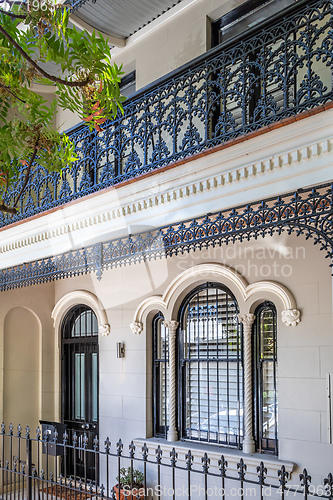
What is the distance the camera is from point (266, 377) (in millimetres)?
6812

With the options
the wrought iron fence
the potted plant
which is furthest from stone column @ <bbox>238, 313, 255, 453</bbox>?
the potted plant

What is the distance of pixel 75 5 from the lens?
6.88m

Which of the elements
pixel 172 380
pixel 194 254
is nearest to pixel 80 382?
pixel 172 380

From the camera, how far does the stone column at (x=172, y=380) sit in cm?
762

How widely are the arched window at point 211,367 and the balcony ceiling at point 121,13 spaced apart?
4436mm

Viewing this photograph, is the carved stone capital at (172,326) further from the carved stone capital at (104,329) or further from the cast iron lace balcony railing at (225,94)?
the cast iron lace balcony railing at (225,94)

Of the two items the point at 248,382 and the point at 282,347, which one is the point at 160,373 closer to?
the point at 248,382

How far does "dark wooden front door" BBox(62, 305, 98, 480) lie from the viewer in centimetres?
912

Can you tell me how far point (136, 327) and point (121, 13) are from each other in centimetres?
497

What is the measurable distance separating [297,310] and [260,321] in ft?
2.34

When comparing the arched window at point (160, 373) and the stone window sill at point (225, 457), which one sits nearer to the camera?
the stone window sill at point (225, 457)

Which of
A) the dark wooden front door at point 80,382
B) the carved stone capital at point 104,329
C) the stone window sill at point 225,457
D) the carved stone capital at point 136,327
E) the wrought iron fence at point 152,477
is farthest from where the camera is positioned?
the dark wooden front door at point 80,382

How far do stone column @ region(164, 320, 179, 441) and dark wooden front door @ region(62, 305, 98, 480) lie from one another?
74.9 inches

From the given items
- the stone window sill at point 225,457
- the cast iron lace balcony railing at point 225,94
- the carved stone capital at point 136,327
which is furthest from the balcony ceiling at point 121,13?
the stone window sill at point 225,457
